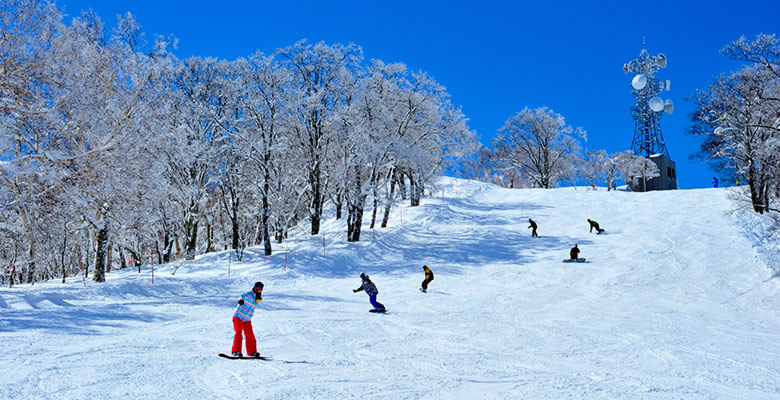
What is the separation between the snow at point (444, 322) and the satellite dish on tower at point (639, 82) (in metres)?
25.9

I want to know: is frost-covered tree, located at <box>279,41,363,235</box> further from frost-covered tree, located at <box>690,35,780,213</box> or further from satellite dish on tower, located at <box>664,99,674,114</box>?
satellite dish on tower, located at <box>664,99,674,114</box>

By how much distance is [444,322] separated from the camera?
1383 cm

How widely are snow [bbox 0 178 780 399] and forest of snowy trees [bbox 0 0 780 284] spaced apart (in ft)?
10.8

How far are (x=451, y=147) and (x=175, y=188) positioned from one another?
21725 mm

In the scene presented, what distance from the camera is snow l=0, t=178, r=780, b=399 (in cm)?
795

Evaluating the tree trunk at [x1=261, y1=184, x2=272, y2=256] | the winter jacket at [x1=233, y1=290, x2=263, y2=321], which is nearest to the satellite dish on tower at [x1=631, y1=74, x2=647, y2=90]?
the tree trunk at [x1=261, y1=184, x2=272, y2=256]

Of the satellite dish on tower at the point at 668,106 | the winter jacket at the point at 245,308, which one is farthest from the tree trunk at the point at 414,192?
the satellite dish on tower at the point at 668,106

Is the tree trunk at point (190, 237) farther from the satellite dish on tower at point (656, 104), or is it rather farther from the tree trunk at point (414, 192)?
the satellite dish on tower at point (656, 104)

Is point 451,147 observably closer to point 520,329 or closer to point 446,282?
point 446,282

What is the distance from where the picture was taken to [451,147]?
39188mm

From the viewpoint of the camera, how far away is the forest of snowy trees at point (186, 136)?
14469mm

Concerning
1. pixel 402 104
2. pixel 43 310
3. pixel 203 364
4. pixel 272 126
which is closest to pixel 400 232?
pixel 402 104

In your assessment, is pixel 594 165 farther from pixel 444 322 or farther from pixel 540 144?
pixel 444 322

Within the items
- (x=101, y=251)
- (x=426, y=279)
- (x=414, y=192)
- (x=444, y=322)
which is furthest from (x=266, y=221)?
(x=444, y=322)
